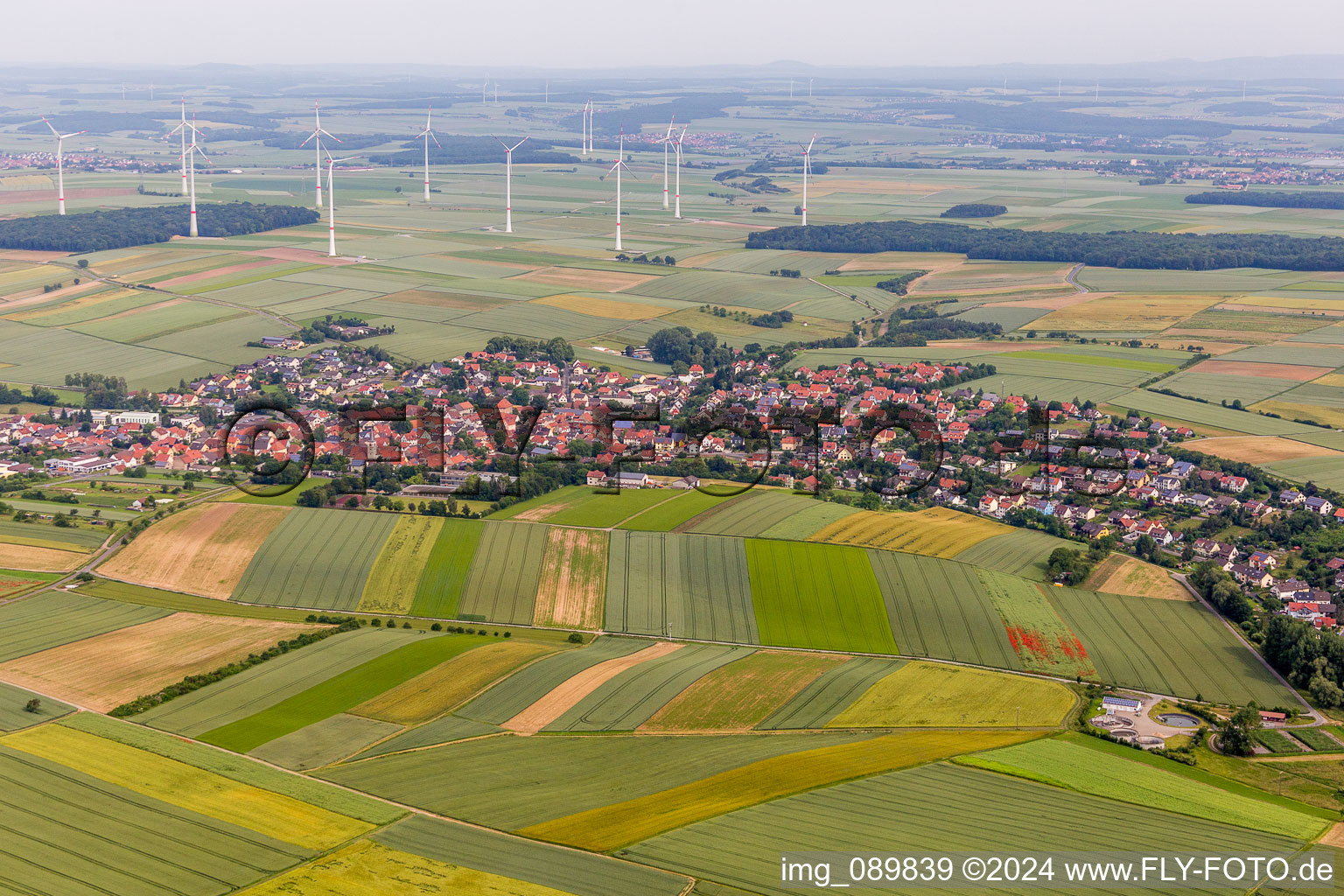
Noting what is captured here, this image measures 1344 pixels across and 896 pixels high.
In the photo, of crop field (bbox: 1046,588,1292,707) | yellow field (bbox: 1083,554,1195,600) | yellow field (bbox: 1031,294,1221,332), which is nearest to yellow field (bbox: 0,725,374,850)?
crop field (bbox: 1046,588,1292,707)

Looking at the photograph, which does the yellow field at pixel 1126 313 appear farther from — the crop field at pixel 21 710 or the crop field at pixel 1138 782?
the crop field at pixel 21 710

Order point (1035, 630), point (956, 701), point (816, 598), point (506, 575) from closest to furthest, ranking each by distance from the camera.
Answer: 1. point (956, 701)
2. point (1035, 630)
3. point (816, 598)
4. point (506, 575)

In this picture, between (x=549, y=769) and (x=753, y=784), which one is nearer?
(x=753, y=784)

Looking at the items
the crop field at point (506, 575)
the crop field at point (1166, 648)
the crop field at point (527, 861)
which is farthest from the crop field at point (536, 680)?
the crop field at point (1166, 648)

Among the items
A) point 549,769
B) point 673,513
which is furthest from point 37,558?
point 549,769

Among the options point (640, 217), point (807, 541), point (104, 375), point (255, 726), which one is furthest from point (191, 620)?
point (640, 217)

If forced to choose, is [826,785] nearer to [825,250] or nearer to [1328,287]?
[1328,287]

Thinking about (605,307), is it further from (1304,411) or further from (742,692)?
(742,692)
